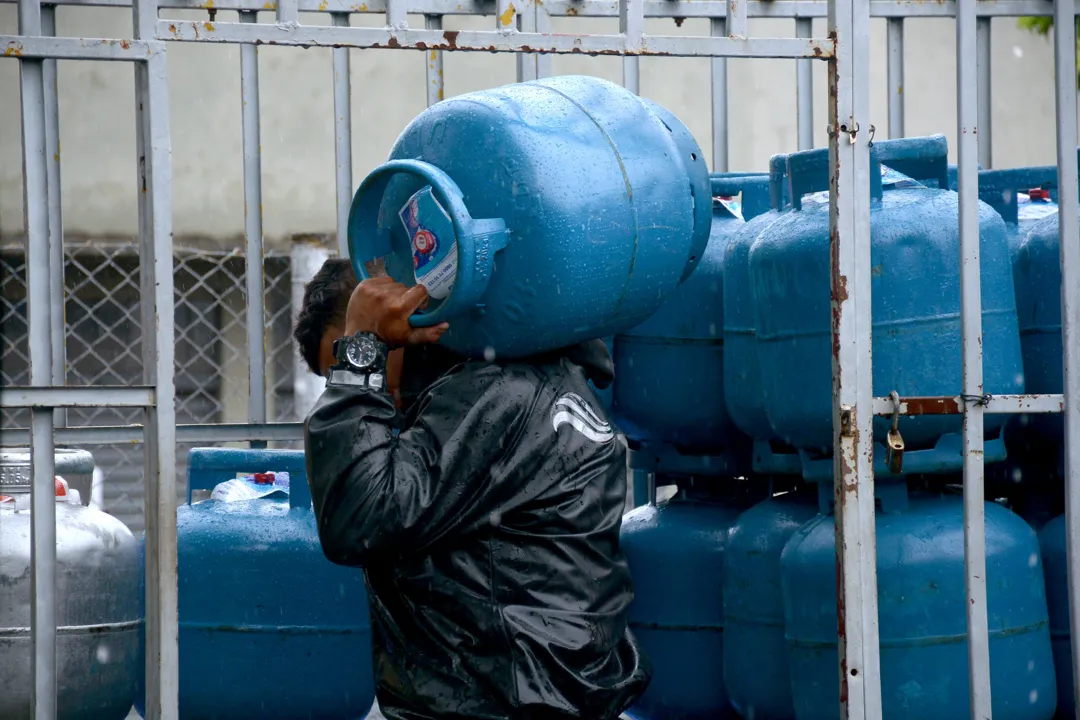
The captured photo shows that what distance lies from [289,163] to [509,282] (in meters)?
6.12

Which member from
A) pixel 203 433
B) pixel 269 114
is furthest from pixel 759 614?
pixel 269 114

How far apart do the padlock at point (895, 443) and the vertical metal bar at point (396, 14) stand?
1.06 metres

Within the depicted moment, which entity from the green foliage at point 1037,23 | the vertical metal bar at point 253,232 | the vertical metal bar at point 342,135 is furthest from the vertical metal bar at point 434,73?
the green foliage at point 1037,23

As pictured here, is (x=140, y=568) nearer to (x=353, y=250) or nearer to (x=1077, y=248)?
(x=353, y=250)

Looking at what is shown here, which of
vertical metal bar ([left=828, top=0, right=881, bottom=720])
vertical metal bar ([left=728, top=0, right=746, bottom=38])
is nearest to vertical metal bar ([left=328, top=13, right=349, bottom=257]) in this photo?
vertical metal bar ([left=728, top=0, right=746, bottom=38])

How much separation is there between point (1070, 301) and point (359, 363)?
1319 millimetres

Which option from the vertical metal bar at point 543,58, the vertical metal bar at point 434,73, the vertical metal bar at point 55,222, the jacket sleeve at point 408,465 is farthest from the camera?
the vertical metal bar at point 434,73

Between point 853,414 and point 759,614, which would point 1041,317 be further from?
point 759,614

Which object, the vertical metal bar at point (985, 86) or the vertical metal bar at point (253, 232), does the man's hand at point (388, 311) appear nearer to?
the vertical metal bar at point (253, 232)

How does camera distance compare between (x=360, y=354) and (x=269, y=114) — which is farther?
(x=269, y=114)

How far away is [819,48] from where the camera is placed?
A: 2.25m

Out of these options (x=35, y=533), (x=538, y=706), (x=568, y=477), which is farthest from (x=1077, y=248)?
(x=35, y=533)

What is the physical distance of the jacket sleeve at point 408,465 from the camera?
1963 mm

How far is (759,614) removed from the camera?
268cm
